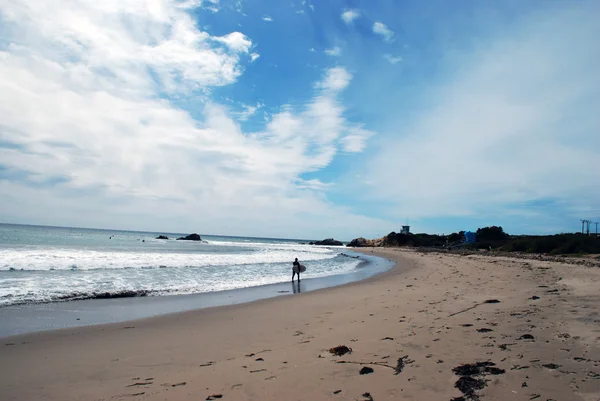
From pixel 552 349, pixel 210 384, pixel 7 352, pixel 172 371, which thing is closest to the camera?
pixel 210 384

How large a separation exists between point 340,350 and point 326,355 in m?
0.26

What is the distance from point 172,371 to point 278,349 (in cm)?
181

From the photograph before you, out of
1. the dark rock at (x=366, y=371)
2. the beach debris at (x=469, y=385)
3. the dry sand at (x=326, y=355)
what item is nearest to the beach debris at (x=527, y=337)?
the dry sand at (x=326, y=355)

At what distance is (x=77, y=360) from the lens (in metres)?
5.92

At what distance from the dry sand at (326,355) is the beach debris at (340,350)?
0.32ft

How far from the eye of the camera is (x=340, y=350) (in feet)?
18.4

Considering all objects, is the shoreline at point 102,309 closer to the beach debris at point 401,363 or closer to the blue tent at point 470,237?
the beach debris at point 401,363

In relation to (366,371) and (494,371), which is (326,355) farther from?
(494,371)

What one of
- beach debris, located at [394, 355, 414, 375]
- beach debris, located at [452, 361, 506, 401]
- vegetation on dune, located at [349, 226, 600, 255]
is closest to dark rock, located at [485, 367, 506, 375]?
beach debris, located at [452, 361, 506, 401]

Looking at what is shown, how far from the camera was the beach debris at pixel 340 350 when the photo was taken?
551 centimetres

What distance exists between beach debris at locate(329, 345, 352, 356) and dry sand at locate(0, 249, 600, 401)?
0.10 meters

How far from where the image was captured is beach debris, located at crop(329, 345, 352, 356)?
18.1 feet

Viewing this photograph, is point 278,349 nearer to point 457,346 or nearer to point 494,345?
point 457,346

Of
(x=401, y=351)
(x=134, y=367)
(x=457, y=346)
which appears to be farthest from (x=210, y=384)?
(x=457, y=346)
